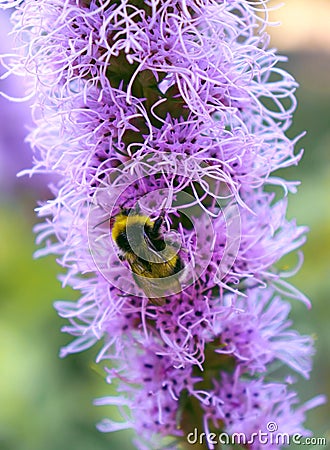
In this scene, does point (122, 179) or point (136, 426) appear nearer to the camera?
point (122, 179)

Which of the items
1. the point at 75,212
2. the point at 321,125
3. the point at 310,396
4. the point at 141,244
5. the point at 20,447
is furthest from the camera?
the point at 321,125

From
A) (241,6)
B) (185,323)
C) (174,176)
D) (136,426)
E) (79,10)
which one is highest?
(241,6)

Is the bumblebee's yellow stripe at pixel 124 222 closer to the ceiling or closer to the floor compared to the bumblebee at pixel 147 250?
closer to the ceiling

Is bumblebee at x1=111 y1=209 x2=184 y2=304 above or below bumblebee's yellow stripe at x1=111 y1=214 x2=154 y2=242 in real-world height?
below

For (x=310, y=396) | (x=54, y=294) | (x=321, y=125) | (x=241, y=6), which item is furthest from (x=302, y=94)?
(x=241, y=6)

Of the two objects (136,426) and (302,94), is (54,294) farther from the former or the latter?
(302,94)
